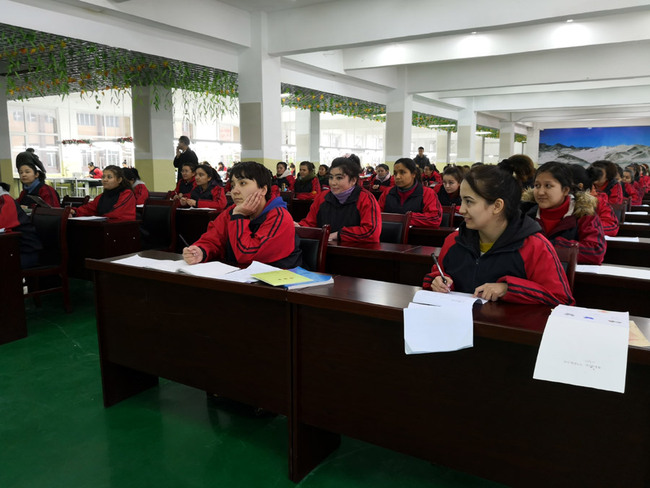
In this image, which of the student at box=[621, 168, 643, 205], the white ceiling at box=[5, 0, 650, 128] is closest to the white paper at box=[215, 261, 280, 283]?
the white ceiling at box=[5, 0, 650, 128]

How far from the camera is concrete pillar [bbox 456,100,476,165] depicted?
1542 centimetres

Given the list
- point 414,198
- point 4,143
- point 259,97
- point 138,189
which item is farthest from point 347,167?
point 4,143

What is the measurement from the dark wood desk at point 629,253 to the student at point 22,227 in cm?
392

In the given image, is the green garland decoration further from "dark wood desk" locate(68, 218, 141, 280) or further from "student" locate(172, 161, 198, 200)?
"dark wood desk" locate(68, 218, 141, 280)

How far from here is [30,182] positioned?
15.4ft

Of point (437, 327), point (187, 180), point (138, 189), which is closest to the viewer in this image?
point (437, 327)

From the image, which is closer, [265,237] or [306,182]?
[265,237]

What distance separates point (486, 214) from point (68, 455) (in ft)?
6.13

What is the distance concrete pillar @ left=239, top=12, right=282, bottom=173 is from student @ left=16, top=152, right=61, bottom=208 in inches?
137

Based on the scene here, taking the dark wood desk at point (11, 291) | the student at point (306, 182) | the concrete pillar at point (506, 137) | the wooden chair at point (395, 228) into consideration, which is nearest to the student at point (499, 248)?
the wooden chair at point (395, 228)

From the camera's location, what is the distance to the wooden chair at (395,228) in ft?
11.6

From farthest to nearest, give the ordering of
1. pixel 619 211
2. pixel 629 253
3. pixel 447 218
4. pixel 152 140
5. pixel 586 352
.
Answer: pixel 152 140, pixel 447 218, pixel 619 211, pixel 629 253, pixel 586 352

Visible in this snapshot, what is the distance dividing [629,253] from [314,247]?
2016 millimetres

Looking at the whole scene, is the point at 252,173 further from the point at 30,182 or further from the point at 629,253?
the point at 30,182
